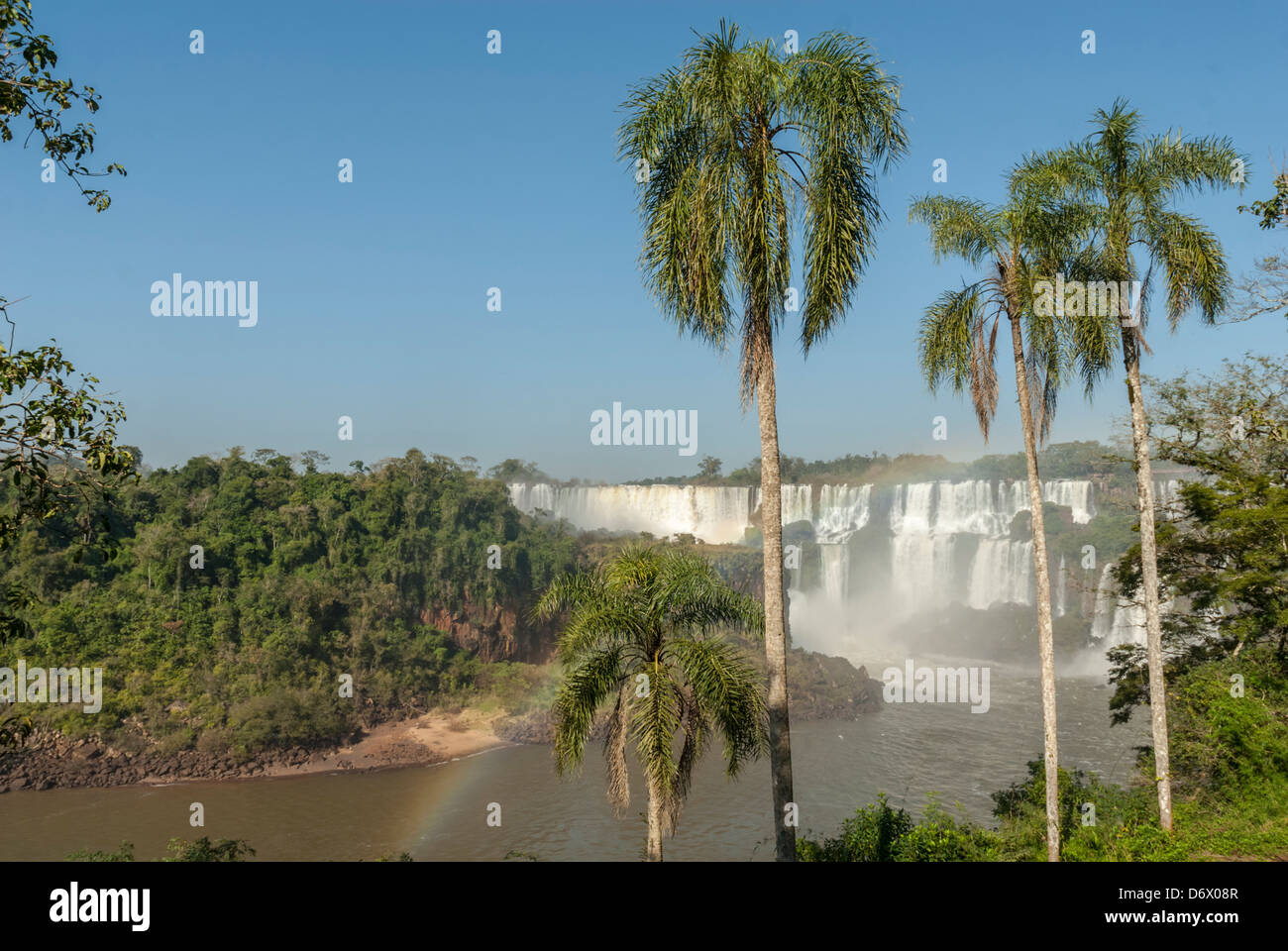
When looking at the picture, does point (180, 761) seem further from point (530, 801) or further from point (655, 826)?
point (655, 826)

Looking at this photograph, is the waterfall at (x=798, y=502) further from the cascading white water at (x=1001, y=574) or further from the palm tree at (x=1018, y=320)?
Result: the palm tree at (x=1018, y=320)

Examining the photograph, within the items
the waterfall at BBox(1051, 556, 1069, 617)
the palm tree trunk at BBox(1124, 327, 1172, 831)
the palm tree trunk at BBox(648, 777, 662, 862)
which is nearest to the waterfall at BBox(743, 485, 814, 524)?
the waterfall at BBox(1051, 556, 1069, 617)

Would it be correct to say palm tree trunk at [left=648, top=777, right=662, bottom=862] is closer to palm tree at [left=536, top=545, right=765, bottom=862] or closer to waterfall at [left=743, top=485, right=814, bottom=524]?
palm tree at [left=536, top=545, right=765, bottom=862]

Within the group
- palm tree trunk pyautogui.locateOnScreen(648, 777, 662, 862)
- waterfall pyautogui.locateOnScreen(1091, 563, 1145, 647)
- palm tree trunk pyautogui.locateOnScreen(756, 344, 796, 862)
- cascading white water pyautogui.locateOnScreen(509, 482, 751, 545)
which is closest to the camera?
palm tree trunk pyautogui.locateOnScreen(756, 344, 796, 862)
